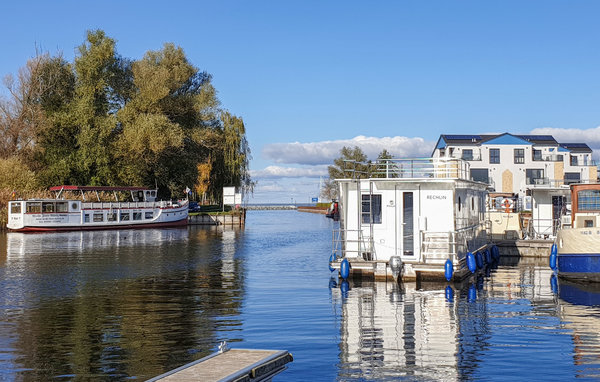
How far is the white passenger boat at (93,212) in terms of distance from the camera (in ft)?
221

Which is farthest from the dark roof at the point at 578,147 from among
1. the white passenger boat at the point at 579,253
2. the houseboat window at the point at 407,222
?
the houseboat window at the point at 407,222

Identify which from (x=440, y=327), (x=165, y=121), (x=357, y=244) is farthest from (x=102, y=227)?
(x=440, y=327)

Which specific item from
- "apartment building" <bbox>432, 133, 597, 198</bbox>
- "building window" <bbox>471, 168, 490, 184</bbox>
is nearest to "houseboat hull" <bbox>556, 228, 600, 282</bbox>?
"apartment building" <bbox>432, 133, 597, 198</bbox>

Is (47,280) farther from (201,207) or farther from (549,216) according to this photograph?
(201,207)

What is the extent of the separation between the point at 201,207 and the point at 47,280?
216ft

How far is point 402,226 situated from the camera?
28172 millimetres

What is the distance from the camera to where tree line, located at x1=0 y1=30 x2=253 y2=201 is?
76188mm

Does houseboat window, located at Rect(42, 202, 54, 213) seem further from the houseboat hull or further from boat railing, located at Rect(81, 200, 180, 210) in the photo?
the houseboat hull

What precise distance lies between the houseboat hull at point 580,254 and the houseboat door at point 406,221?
7341mm

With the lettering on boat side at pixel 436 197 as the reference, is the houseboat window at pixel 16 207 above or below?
below

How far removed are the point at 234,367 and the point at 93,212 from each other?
216 feet

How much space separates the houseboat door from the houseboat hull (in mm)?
7341

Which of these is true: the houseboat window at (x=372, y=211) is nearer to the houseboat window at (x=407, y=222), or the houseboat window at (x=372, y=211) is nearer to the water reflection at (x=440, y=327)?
the houseboat window at (x=407, y=222)

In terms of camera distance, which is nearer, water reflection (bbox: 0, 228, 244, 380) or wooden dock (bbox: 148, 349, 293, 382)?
wooden dock (bbox: 148, 349, 293, 382)
